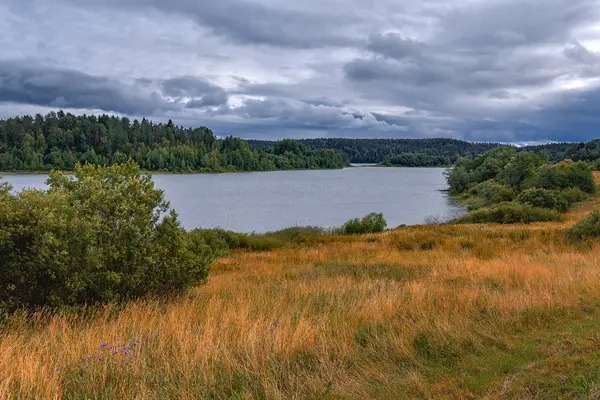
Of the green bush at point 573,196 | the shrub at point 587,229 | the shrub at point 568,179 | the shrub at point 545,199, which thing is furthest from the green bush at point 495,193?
the shrub at point 587,229

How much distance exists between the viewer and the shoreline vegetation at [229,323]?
4.45 m

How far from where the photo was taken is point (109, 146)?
161 metres

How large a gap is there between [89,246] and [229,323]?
2777 millimetres

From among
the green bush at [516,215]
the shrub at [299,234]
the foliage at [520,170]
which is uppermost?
the foliage at [520,170]

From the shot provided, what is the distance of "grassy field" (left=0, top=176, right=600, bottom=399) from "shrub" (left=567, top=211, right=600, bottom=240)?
1306cm

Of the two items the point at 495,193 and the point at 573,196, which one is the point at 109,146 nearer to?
the point at 495,193

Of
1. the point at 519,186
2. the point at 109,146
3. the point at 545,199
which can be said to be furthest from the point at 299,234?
the point at 109,146

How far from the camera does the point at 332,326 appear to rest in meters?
6.39

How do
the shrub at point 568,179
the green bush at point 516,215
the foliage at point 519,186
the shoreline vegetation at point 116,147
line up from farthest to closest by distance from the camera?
the shoreline vegetation at point 116,147
the shrub at point 568,179
the foliage at point 519,186
the green bush at point 516,215

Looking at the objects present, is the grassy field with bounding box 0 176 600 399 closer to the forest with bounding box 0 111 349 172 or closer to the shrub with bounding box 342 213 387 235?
the shrub with bounding box 342 213 387 235

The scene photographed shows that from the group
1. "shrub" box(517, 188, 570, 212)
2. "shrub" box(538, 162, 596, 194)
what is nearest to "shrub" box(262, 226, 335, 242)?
"shrub" box(517, 188, 570, 212)

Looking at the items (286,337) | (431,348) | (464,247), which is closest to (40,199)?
(286,337)

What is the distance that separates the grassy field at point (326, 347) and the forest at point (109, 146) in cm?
12863

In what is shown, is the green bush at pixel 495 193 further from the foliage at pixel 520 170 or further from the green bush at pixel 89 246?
the green bush at pixel 89 246
